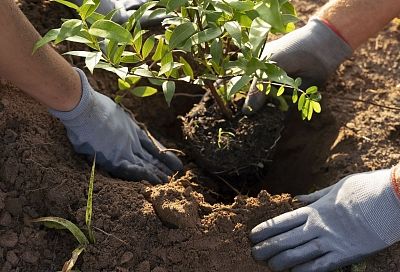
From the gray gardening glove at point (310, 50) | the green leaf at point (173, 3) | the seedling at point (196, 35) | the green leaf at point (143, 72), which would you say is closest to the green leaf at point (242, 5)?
the seedling at point (196, 35)

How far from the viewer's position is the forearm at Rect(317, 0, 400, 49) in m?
1.69

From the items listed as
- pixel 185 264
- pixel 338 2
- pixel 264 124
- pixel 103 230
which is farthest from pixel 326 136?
pixel 103 230

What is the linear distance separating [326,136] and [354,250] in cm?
50

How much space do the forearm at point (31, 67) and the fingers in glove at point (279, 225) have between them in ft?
2.12

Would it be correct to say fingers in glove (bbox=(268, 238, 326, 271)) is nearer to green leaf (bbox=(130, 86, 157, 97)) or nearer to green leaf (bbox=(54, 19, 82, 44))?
green leaf (bbox=(130, 86, 157, 97))

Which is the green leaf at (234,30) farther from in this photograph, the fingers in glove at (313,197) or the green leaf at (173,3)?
the fingers in glove at (313,197)

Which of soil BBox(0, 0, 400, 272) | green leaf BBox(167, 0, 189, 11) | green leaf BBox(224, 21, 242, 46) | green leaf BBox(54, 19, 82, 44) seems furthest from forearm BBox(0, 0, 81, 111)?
green leaf BBox(224, 21, 242, 46)

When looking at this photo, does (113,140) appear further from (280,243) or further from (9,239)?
(280,243)

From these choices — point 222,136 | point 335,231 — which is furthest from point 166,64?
point 335,231

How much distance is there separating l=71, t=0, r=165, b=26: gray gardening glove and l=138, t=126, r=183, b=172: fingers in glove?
0.40m

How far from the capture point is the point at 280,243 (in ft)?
4.69

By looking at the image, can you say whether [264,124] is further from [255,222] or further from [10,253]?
[10,253]

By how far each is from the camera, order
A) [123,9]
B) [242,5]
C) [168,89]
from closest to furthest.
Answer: [242,5]
[168,89]
[123,9]

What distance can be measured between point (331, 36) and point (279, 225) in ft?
2.26
